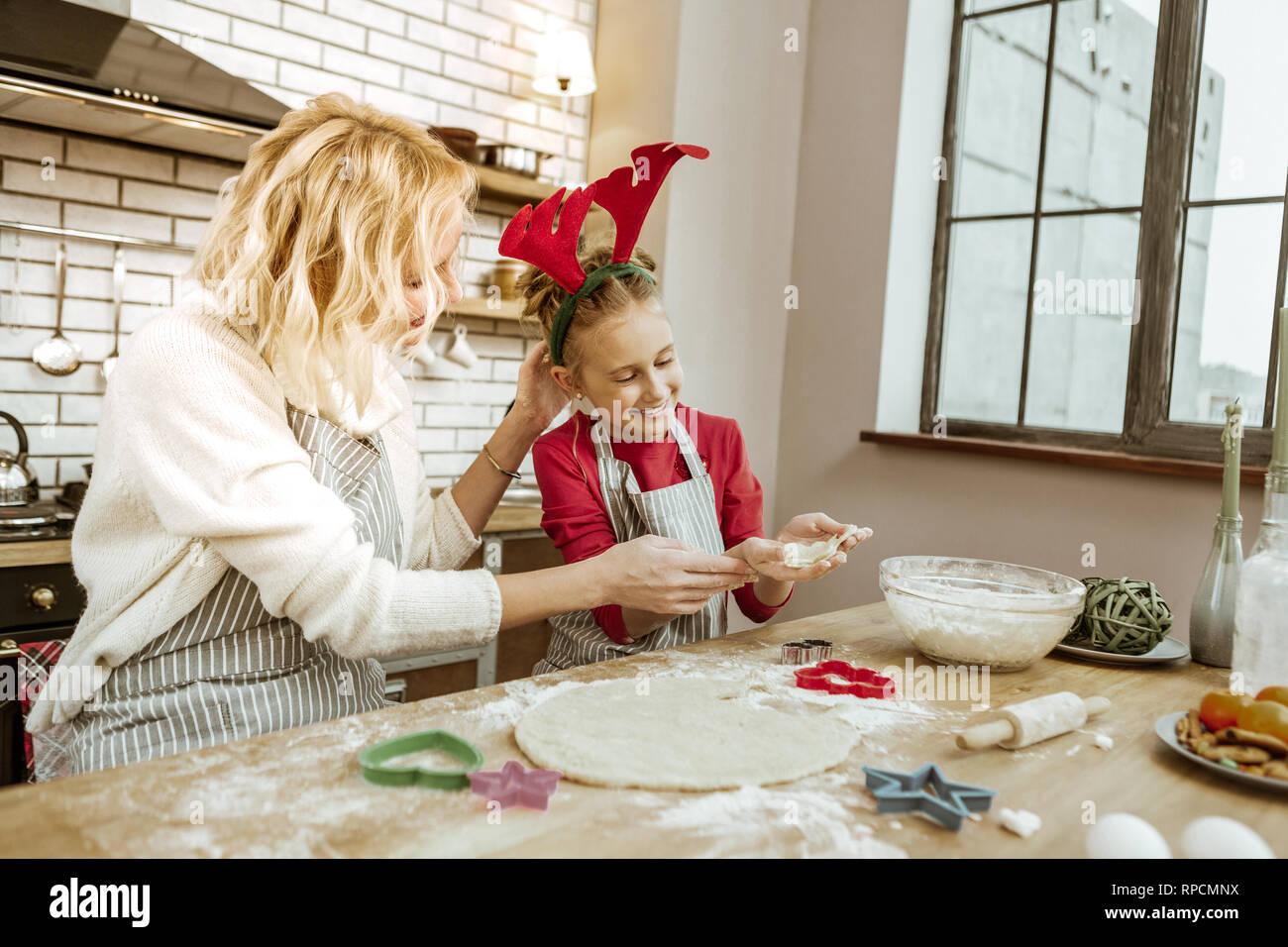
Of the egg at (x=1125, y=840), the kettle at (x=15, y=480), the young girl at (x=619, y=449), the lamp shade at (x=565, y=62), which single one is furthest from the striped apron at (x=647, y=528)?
the lamp shade at (x=565, y=62)

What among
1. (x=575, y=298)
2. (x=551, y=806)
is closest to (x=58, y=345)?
(x=575, y=298)

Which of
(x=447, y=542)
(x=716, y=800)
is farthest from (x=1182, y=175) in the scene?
(x=716, y=800)

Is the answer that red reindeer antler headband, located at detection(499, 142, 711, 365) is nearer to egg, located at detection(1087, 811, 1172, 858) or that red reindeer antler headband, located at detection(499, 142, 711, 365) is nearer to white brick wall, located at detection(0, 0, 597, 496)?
white brick wall, located at detection(0, 0, 597, 496)

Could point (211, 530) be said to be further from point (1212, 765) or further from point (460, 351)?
point (460, 351)

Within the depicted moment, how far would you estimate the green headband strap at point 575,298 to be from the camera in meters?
1.73

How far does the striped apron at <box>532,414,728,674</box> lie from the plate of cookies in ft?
2.74

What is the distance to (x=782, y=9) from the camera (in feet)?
11.6

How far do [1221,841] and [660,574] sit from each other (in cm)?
75

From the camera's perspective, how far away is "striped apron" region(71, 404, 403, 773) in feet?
4.00

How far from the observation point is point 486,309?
10.5 feet

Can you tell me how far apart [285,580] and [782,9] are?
3208mm

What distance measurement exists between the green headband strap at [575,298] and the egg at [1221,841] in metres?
1.26

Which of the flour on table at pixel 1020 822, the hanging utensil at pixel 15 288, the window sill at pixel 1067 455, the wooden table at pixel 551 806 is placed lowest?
the wooden table at pixel 551 806

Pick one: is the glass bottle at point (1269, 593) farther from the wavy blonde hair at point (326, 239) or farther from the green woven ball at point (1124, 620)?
the wavy blonde hair at point (326, 239)
